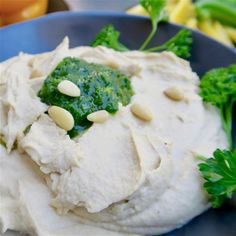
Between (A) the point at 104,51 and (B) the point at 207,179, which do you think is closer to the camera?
(B) the point at 207,179

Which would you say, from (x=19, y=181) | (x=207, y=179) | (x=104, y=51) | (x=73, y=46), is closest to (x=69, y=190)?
(x=19, y=181)

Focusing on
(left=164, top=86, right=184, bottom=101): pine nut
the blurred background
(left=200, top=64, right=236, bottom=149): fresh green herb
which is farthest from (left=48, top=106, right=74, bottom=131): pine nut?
the blurred background

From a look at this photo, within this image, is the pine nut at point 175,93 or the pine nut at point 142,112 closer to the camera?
the pine nut at point 142,112

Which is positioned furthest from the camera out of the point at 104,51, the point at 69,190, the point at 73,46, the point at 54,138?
the point at 73,46

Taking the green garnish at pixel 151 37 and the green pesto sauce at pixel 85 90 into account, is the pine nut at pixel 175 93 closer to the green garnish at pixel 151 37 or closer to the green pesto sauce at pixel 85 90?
the green pesto sauce at pixel 85 90

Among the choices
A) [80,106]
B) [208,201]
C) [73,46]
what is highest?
[80,106]

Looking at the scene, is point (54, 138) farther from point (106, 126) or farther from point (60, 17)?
point (60, 17)

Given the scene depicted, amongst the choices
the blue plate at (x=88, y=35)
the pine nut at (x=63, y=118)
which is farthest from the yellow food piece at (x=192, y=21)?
the pine nut at (x=63, y=118)
